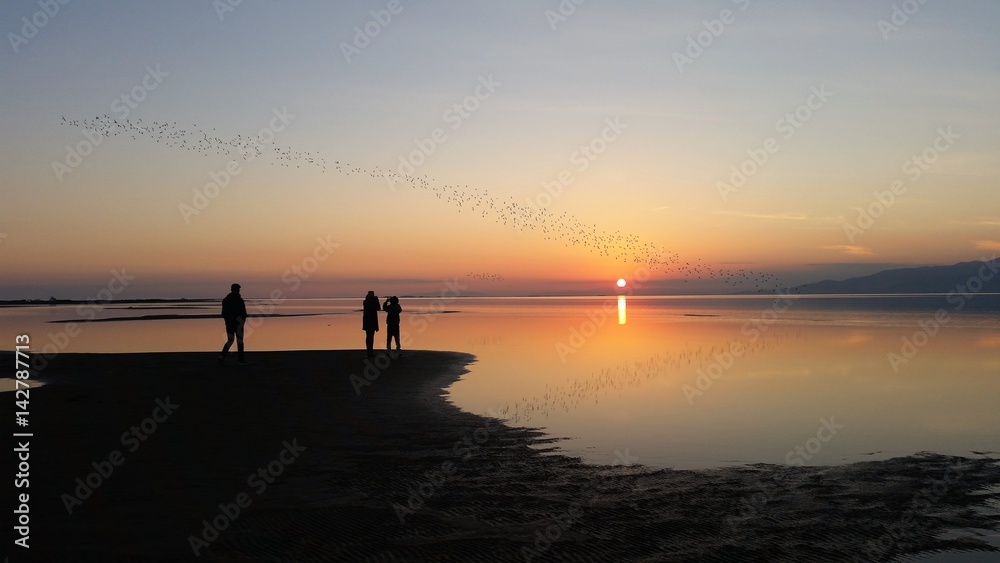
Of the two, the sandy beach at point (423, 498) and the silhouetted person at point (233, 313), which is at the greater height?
the silhouetted person at point (233, 313)

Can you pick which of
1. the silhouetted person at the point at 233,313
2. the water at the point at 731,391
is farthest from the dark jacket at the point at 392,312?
the silhouetted person at the point at 233,313

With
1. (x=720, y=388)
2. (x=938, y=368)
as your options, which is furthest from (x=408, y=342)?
(x=938, y=368)

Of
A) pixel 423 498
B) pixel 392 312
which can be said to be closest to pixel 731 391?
pixel 392 312

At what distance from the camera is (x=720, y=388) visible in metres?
25.0

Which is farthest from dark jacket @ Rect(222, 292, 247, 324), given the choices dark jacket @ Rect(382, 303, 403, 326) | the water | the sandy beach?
the sandy beach

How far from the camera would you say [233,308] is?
27531mm

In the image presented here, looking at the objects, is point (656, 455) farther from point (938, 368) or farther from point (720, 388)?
point (938, 368)

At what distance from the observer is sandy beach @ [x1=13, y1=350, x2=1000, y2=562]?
27.9ft

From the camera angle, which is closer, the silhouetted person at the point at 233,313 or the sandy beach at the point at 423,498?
the sandy beach at the point at 423,498

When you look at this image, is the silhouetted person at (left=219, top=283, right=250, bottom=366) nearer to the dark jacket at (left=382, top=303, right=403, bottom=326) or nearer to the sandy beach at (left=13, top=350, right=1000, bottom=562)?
the dark jacket at (left=382, top=303, right=403, bottom=326)

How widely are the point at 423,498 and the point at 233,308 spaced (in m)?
19.1

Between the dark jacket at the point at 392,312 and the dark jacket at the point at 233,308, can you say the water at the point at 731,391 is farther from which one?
the dark jacket at the point at 233,308

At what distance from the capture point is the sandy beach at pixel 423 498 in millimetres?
8500

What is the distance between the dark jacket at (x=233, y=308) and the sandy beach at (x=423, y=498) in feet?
32.6
